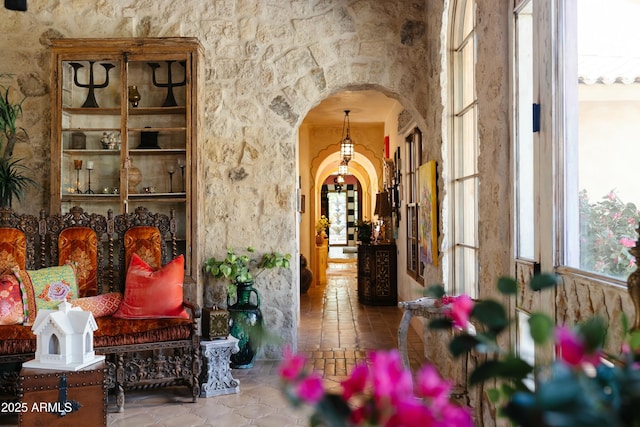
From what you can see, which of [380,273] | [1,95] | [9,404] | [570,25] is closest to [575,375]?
[570,25]

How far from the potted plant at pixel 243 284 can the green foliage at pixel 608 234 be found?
3124 mm

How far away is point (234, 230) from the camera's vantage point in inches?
200

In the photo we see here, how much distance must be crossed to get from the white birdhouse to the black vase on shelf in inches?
63.3

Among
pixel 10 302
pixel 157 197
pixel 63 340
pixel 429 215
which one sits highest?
pixel 157 197

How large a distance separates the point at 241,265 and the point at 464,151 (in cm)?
224

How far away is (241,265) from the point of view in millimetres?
4883

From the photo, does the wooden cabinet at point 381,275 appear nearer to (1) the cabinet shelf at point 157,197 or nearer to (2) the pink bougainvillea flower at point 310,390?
(1) the cabinet shelf at point 157,197

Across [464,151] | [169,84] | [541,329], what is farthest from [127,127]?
[541,329]

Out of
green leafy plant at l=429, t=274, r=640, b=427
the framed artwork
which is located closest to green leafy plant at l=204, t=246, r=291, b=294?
the framed artwork

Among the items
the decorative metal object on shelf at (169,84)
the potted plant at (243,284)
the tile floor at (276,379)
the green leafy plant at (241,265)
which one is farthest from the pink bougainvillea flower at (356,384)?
the decorative metal object on shelf at (169,84)

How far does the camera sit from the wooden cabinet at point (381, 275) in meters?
8.02

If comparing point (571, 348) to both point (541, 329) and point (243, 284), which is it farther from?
point (243, 284)

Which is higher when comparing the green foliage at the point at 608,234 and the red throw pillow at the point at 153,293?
the green foliage at the point at 608,234

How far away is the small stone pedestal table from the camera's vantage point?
408 cm
